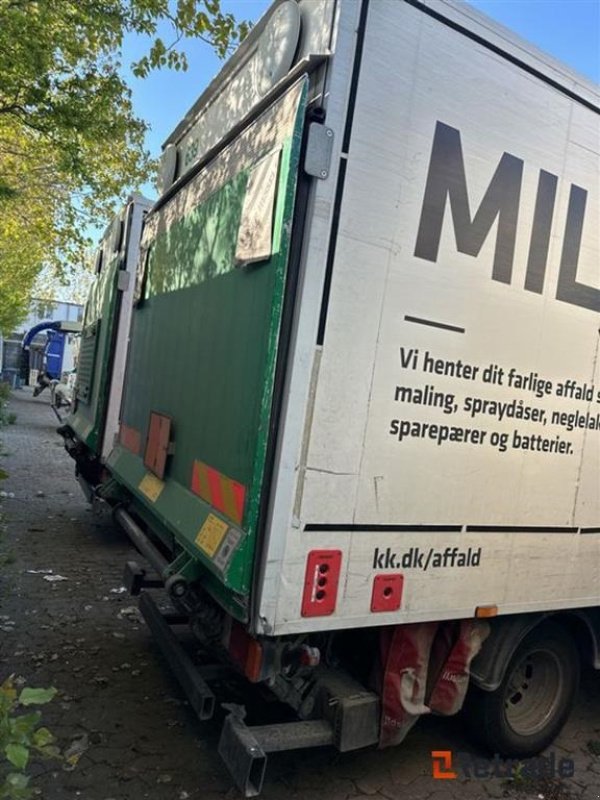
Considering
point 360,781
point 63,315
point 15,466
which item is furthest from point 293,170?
point 63,315

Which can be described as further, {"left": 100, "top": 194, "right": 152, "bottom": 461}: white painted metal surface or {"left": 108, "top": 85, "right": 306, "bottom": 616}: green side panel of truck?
{"left": 100, "top": 194, "right": 152, "bottom": 461}: white painted metal surface

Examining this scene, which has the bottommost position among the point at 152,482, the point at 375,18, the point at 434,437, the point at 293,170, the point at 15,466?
the point at 15,466

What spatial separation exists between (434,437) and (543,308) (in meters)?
0.93

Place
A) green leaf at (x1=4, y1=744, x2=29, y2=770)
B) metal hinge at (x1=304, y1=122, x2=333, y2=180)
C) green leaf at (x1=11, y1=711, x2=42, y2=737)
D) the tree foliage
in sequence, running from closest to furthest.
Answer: green leaf at (x1=4, y1=744, x2=29, y2=770) → green leaf at (x1=11, y1=711, x2=42, y2=737) → metal hinge at (x1=304, y1=122, x2=333, y2=180) → the tree foliage

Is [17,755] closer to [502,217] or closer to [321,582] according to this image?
[321,582]

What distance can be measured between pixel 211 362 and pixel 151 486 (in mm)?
1024

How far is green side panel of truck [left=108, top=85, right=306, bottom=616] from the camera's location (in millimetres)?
2477

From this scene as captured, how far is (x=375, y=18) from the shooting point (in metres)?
2.49

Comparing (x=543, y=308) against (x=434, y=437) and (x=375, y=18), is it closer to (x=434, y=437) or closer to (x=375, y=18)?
(x=434, y=437)

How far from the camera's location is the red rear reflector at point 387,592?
8.76 ft

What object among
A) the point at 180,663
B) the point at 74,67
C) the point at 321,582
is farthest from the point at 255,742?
the point at 74,67

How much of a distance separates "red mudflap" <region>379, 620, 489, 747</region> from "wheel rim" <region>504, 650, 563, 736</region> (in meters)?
0.60

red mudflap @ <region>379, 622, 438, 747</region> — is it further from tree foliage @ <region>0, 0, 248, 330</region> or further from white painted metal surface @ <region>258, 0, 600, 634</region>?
tree foliage @ <region>0, 0, 248, 330</region>

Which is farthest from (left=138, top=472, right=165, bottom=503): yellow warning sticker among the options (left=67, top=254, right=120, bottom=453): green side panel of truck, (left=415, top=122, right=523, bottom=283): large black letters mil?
(left=67, top=254, right=120, bottom=453): green side panel of truck
